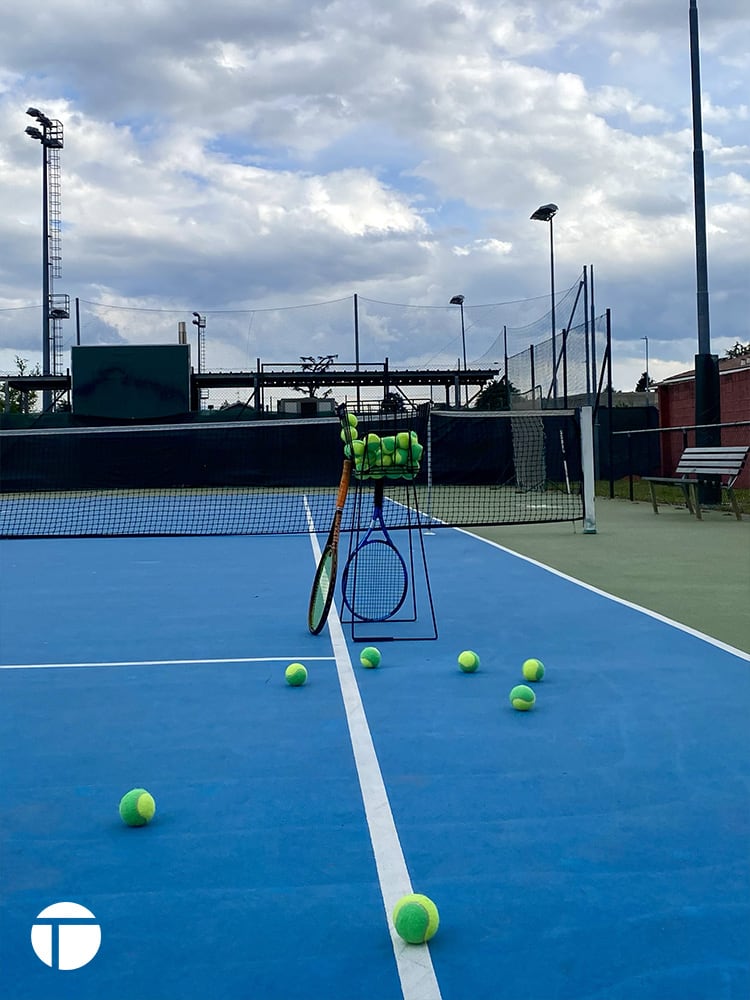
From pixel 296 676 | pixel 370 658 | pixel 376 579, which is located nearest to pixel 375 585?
pixel 376 579

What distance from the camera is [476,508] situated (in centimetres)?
1862

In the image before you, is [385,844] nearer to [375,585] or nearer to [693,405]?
[375,585]

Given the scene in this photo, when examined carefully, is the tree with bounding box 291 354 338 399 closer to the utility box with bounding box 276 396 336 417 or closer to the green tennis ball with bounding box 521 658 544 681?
the utility box with bounding box 276 396 336 417

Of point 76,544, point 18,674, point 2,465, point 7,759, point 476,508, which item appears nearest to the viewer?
point 7,759

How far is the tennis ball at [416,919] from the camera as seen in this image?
256cm

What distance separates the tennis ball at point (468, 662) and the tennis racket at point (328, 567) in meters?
1.03

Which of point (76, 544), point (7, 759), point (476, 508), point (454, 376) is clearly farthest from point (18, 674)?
point (454, 376)

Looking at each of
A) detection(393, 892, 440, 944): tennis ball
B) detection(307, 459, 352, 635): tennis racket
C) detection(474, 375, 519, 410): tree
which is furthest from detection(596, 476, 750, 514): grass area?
detection(393, 892, 440, 944): tennis ball

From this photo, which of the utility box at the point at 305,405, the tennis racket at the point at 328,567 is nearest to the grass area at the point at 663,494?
the utility box at the point at 305,405

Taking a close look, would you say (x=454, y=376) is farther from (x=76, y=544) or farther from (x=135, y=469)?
(x=76, y=544)

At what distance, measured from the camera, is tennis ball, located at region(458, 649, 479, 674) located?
5.45 metres

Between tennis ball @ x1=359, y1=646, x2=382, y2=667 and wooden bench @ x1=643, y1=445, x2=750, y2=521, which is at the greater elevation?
wooden bench @ x1=643, y1=445, x2=750, y2=521

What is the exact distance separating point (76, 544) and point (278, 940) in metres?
11.3

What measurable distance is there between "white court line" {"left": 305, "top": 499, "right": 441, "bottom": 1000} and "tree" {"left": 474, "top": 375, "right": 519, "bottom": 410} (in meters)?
19.7
